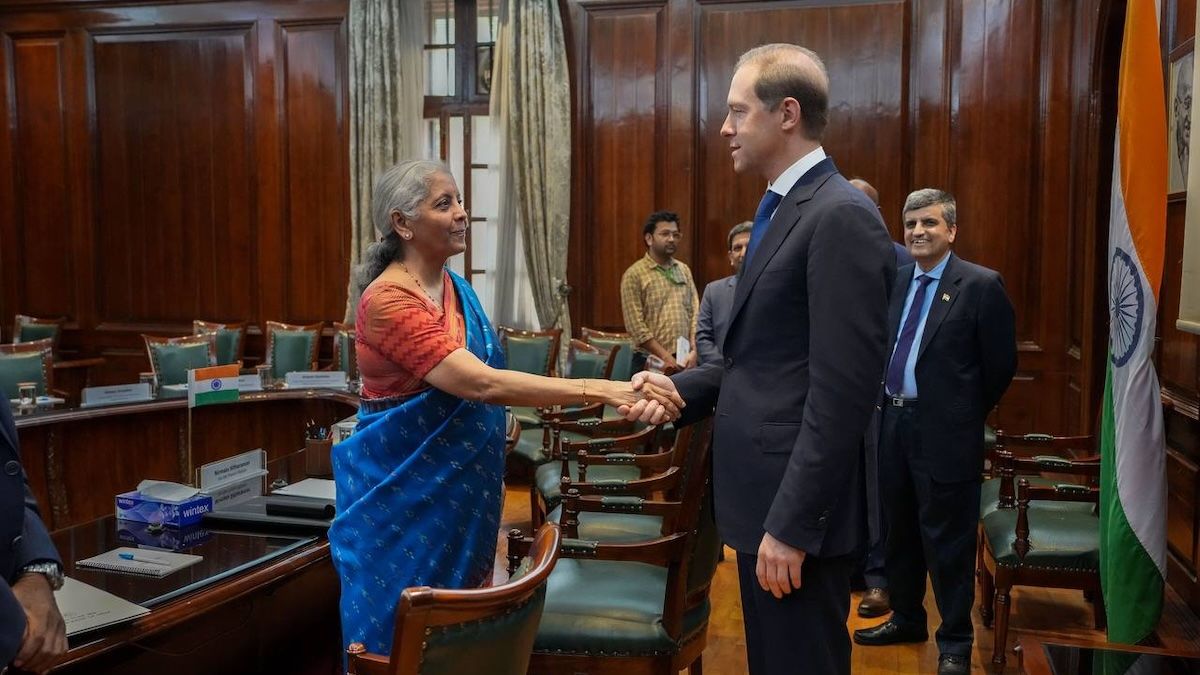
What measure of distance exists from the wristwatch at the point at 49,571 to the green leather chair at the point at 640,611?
954mm

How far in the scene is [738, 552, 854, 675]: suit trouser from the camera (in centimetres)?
172

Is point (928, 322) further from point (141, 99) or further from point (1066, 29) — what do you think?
point (141, 99)

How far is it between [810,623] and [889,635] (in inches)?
76.2

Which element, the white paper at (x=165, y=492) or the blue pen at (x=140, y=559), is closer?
the blue pen at (x=140, y=559)

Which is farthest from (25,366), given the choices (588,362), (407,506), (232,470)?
(407,506)

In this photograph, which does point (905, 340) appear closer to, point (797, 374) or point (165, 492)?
point (797, 374)

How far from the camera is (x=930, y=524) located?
3152 mm

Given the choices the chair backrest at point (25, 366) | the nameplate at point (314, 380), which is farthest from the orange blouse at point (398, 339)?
the chair backrest at point (25, 366)

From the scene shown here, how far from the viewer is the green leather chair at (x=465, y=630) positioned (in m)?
1.18

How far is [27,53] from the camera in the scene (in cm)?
793

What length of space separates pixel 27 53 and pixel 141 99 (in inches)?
41.9

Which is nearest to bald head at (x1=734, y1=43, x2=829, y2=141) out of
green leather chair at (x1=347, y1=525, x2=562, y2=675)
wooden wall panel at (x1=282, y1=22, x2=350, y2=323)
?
green leather chair at (x1=347, y1=525, x2=562, y2=675)

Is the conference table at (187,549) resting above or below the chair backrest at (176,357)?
below

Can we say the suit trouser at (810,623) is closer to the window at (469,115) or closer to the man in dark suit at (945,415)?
the man in dark suit at (945,415)
